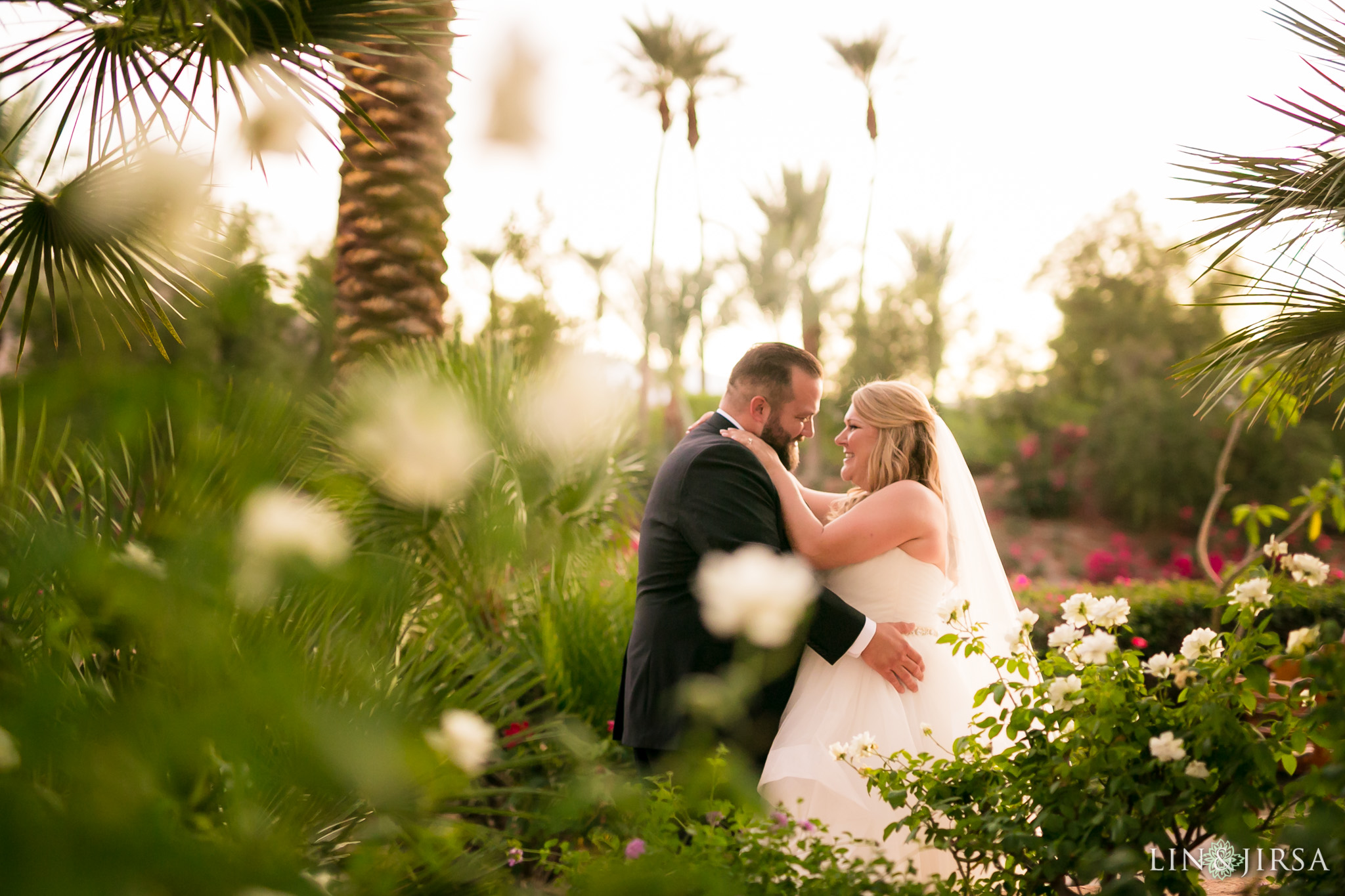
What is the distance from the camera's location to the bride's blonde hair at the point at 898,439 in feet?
13.3

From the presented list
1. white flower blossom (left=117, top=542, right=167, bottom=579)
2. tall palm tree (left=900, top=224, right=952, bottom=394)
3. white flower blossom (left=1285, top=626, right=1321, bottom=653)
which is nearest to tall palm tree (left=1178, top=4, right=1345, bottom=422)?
white flower blossom (left=1285, top=626, right=1321, bottom=653)

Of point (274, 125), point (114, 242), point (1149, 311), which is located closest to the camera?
point (274, 125)

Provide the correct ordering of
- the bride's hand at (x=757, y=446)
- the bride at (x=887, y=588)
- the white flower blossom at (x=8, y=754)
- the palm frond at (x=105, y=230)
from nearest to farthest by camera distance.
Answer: the white flower blossom at (x=8, y=754) < the palm frond at (x=105, y=230) < the bride at (x=887, y=588) < the bride's hand at (x=757, y=446)

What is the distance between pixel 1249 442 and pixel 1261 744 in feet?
70.3

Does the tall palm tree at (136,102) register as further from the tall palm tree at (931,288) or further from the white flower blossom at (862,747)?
the tall palm tree at (931,288)

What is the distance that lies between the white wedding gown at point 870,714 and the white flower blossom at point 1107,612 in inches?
41.0

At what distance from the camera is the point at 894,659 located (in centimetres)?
369

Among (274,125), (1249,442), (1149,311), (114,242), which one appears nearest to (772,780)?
(274,125)

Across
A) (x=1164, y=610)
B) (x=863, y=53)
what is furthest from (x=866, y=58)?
(x=1164, y=610)

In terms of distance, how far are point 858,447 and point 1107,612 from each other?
1.79 metres

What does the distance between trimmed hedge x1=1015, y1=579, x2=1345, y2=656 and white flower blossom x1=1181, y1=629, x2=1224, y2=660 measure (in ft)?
17.6

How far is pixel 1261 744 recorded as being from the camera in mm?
2131

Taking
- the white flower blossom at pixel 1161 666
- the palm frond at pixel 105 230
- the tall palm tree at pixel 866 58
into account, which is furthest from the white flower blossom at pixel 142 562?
the tall palm tree at pixel 866 58

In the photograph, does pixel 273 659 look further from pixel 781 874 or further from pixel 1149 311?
pixel 1149 311
